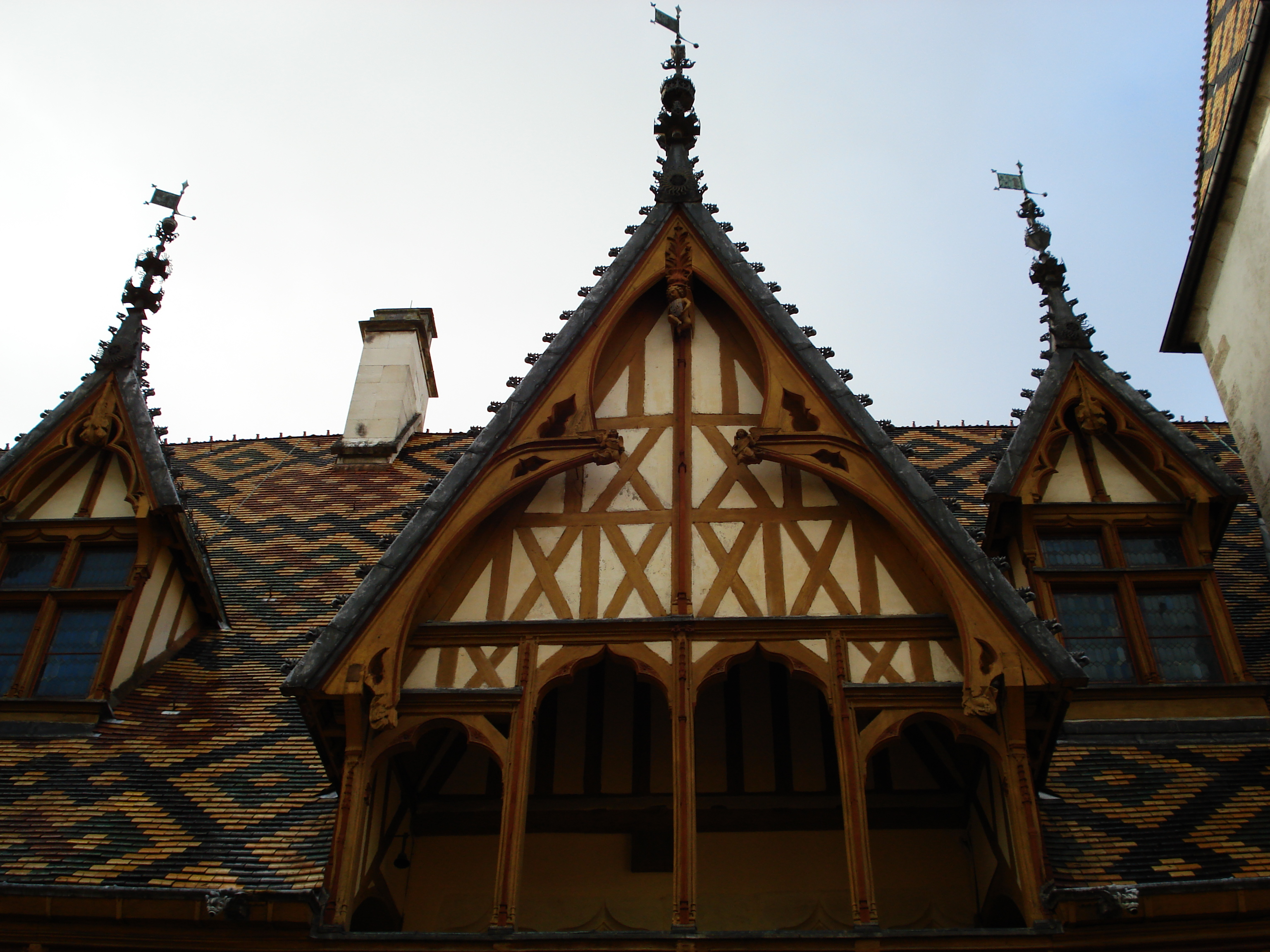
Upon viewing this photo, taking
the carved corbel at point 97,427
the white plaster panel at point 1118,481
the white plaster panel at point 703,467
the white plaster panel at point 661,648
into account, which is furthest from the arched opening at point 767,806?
the carved corbel at point 97,427

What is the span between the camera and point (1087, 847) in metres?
7.57

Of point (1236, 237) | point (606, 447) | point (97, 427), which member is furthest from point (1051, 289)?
point (97, 427)

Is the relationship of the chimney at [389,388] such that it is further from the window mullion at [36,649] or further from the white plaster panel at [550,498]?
the white plaster panel at [550,498]

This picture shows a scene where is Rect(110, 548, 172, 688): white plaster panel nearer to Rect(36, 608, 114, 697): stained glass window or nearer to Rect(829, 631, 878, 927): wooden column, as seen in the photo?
Rect(36, 608, 114, 697): stained glass window

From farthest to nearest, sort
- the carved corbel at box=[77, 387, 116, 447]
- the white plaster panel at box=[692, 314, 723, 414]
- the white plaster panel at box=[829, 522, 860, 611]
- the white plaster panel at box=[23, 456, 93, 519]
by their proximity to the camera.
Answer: the carved corbel at box=[77, 387, 116, 447]
the white plaster panel at box=[23, 456, 93, 519]
the white plaster panel at box=[692, 314, 723, 414]
the white plaster panel at box=[829, 522, 860, 611]

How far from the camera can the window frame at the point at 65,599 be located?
9.54 metres

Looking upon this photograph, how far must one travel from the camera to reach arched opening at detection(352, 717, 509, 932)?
8375 mm

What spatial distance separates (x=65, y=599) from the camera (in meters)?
10.0

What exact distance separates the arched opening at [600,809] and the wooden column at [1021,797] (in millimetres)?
2423

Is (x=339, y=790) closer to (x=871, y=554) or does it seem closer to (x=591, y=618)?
(x=591, y=618)

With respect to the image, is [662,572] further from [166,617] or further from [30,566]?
[30,566]

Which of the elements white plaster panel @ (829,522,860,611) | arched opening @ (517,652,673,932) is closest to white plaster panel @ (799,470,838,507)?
white plaster panel @ (829,522,860,611)

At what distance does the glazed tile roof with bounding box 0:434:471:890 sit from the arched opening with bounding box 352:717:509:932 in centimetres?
61

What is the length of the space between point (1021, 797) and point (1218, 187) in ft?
21.1
